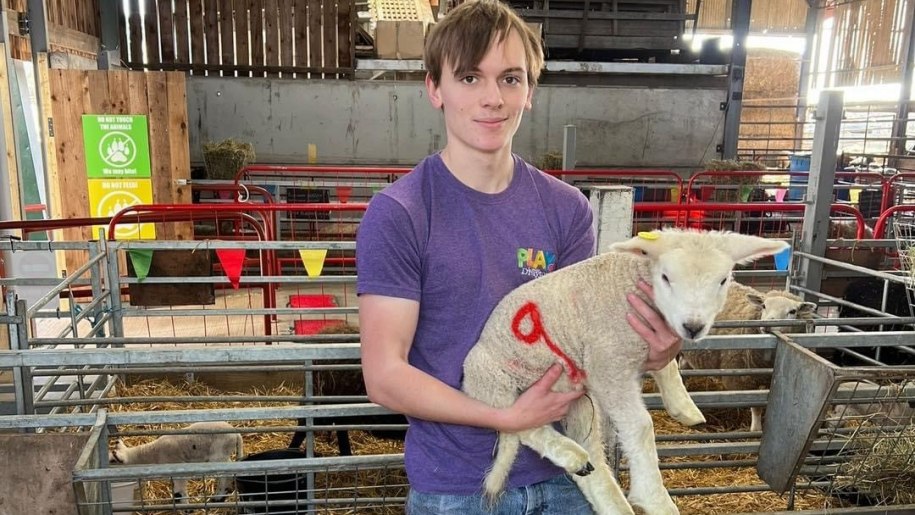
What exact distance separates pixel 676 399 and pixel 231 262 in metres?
3.25

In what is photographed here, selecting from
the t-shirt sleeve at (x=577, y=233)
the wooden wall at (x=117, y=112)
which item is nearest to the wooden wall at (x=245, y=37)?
the wooden wall at (x=117, y=112)

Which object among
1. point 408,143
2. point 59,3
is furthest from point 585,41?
point 59,3

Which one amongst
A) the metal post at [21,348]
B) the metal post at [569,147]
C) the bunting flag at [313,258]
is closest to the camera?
the metal post at [21,348]

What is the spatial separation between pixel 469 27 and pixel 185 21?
38.3 feet

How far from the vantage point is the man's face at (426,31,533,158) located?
1.38 meters

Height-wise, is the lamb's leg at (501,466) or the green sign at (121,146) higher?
the green sign at (121,146)

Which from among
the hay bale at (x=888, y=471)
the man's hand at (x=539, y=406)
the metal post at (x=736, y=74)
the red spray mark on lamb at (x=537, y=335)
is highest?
the metal post at (x=736, y=74)

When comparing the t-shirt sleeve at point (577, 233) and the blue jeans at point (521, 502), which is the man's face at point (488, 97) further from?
the blue jeans at point (521, 502)

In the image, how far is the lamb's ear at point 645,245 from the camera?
1584mm

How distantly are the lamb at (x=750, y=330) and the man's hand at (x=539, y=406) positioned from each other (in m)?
2.82

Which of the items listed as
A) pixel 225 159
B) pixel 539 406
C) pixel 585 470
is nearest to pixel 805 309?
pixel 585 470

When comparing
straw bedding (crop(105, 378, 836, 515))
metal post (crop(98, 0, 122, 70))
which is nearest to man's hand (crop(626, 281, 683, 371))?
straw bedding (crop(105, 378, 836, 515))

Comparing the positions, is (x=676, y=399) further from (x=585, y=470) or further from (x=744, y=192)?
(x=744, y=192)

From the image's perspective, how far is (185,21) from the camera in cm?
1146
